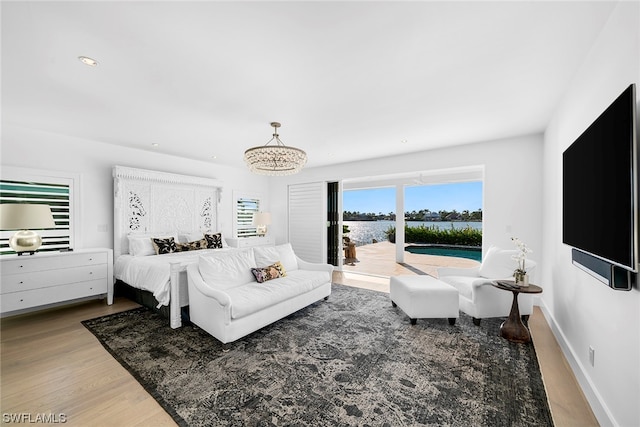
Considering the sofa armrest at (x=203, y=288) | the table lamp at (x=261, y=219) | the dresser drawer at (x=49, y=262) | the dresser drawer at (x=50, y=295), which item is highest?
the table lamp at (x=261, y=219)

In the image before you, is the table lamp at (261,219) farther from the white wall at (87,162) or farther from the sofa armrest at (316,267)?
the sofa armrest at (316,267)

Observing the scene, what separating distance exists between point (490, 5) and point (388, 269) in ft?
18.1

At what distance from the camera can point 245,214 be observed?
6.66 meters

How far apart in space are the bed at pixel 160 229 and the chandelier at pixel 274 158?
1493 mm

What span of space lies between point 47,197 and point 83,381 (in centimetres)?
305

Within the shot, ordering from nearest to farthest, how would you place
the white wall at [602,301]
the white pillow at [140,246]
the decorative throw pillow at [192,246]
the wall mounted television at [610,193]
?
the wall mounted television at [610,193] < the white wall at [602,301] < the white pillow at [140,246] < the decorative throw pillow at [192,246]

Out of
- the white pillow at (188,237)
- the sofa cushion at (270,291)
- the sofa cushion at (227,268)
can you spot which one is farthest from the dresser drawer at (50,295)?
the sofa cushion at (270,291)

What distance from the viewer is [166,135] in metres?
3.94

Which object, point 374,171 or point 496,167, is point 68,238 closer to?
point 374,171

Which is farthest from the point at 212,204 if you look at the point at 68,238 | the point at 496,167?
the point at 496,167

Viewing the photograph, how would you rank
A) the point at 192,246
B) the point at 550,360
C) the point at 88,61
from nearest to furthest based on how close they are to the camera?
the point at 88,61 → the point at 550,360 → the point at 192,246

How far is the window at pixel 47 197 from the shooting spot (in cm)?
344

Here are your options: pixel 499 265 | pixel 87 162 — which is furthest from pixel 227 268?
pixel 499 265

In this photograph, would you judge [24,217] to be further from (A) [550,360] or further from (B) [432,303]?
(A) [550,360]
